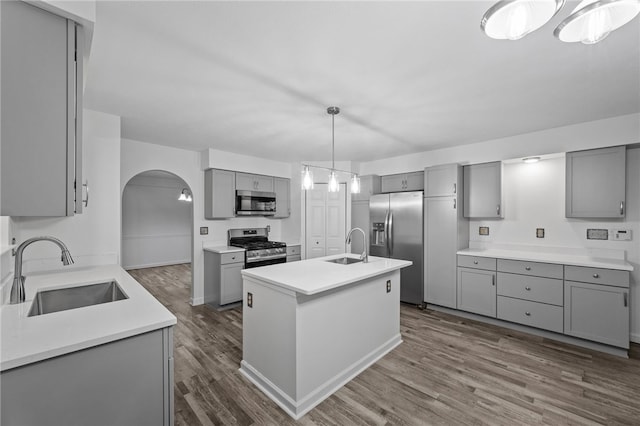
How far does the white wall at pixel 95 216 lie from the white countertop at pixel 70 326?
3.41ft

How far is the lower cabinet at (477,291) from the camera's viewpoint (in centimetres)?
356

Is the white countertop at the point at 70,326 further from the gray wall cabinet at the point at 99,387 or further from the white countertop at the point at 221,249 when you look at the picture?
the white countertop at the point at 221,249

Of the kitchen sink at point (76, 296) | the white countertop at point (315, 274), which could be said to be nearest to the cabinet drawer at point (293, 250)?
the white countertop at point (315, 274)

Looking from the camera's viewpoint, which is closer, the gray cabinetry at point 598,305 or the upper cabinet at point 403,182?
the gray cabinetry at point 598,305

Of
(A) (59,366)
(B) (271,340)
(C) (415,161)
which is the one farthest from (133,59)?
(C) (415,161)

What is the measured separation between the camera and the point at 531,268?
10.7 ft

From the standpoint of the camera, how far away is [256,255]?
4.50 m

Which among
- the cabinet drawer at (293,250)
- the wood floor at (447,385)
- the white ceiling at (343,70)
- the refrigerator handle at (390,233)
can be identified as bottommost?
the wood floor at (447,385)

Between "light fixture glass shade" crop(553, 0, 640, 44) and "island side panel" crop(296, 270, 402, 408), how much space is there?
6.79 feet

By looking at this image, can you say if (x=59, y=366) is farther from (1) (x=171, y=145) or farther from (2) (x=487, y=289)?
(2) (x=487, y=289)

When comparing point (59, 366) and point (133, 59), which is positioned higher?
point (133, 59)

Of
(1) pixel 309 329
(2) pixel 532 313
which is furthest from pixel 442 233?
(1) pixel 309 329

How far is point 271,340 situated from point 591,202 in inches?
148

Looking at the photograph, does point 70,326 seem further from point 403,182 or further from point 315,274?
Result: point 403,182
